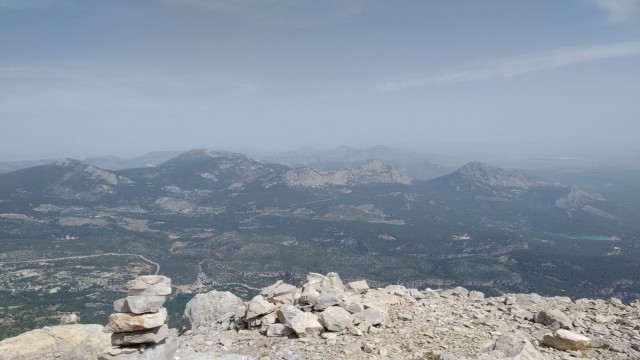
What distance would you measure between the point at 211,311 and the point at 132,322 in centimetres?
731

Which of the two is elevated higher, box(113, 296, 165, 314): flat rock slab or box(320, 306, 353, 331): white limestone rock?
box(113, 296, 165, 314): flat rock slab

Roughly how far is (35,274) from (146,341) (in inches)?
7525

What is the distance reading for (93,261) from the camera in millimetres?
192250

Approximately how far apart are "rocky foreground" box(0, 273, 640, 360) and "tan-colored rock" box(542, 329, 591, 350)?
4 centimetres

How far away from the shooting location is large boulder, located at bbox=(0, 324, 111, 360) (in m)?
16.6

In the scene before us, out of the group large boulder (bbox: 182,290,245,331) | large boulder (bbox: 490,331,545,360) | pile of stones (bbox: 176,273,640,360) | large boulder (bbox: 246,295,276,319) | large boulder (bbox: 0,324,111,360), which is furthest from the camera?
large boulder (bbox: 182,290,245,331)

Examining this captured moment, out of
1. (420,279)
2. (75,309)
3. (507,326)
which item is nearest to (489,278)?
(420,279)

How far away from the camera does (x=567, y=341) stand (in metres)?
16.8

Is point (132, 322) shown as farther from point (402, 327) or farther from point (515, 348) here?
point (515, 348)

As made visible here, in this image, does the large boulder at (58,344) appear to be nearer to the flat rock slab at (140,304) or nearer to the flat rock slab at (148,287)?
the flat rock slab at (140,304)

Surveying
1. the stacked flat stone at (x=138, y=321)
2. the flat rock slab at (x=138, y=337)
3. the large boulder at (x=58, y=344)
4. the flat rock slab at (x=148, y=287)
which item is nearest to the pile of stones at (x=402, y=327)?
the flat rock slab at (x=138, y=337)

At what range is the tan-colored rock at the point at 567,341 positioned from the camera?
16.8m

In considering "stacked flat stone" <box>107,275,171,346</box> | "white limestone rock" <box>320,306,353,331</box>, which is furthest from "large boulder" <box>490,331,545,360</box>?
"stacked flat stone" <box>107,275,171,346</box>

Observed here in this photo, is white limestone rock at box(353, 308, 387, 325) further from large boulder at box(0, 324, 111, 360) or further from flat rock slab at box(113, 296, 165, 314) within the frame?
large boulder at box(0, 324, 111, 360)
